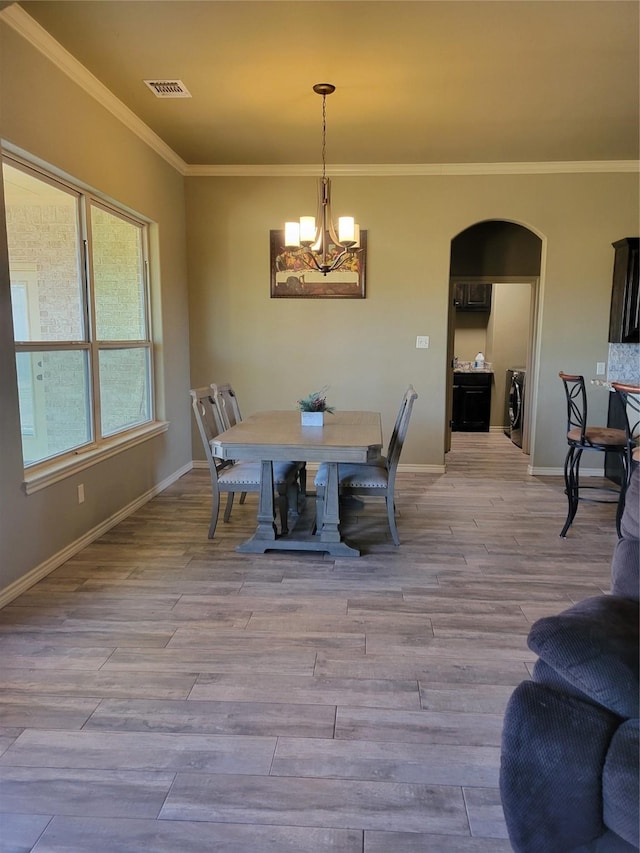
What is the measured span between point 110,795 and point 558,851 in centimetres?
120

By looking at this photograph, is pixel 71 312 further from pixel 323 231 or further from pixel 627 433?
pixel 627 433

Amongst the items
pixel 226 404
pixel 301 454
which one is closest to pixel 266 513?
pixel 301 454

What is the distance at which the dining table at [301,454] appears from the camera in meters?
3.08

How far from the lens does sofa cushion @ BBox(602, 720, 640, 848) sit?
104 cm

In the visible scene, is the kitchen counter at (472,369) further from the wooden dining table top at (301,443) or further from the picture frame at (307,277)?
the wooden dining table top at (301,443)

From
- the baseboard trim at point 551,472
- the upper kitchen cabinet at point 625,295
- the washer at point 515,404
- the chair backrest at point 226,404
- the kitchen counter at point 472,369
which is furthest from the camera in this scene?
the kitchen counter at point 472,369

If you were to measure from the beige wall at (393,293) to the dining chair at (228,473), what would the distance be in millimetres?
1737

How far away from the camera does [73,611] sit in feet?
8.68

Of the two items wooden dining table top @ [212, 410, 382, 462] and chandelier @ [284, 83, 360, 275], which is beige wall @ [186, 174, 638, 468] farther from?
wooden dining table top @ [212, 410, 382, 462]

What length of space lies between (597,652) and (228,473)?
272 cm

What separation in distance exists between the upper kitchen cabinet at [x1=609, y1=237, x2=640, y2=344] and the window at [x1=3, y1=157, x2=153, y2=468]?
4.23m

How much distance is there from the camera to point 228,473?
3.60 meters

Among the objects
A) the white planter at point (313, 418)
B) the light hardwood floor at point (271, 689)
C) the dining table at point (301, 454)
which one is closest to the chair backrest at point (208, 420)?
the dining table at point (301, 454)

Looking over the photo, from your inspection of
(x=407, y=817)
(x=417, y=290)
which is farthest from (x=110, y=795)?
(x=417, y=290)
